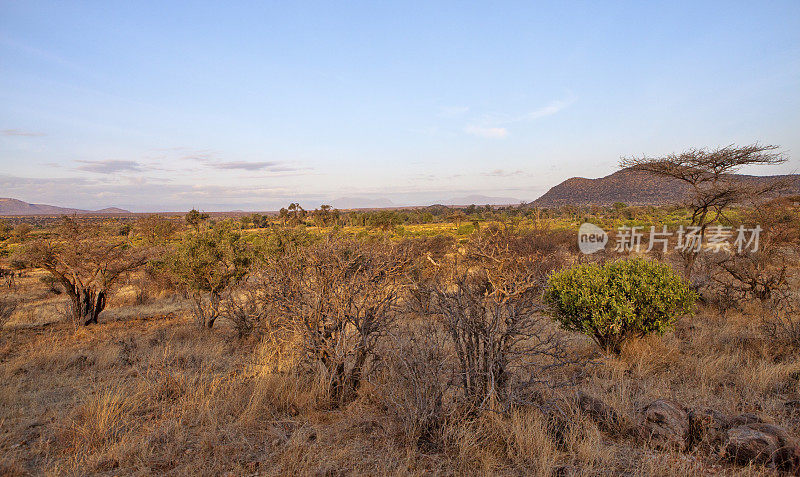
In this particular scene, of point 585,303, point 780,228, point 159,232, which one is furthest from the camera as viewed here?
point 159,232

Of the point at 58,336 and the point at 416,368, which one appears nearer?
the point at 416,368

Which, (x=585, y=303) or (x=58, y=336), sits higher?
(x=585, y=303)

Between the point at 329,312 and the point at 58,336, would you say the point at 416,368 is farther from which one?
the point at 58,336

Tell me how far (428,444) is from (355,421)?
976 millimetres

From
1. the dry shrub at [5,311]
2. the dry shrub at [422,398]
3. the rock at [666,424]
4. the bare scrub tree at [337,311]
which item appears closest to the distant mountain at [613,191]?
the rock at [666,424]

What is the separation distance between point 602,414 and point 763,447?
1.32m

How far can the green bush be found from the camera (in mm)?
6523

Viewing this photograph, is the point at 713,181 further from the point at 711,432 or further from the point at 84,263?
the point at 84,263

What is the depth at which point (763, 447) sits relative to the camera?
3.36 metres

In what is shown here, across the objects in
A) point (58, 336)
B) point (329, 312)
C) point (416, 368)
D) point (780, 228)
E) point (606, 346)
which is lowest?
point (58, 336)

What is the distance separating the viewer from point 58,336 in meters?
10.2

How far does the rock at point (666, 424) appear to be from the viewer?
145 inches

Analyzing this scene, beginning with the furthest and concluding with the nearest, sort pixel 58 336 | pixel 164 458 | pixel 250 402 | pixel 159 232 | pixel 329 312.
Result: 1. pixel 159 232
2. pixel 58 336
3. pixel 329 312
4. pixel 250 402
5. pixel 164 458

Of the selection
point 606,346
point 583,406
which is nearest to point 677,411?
point 583,406
